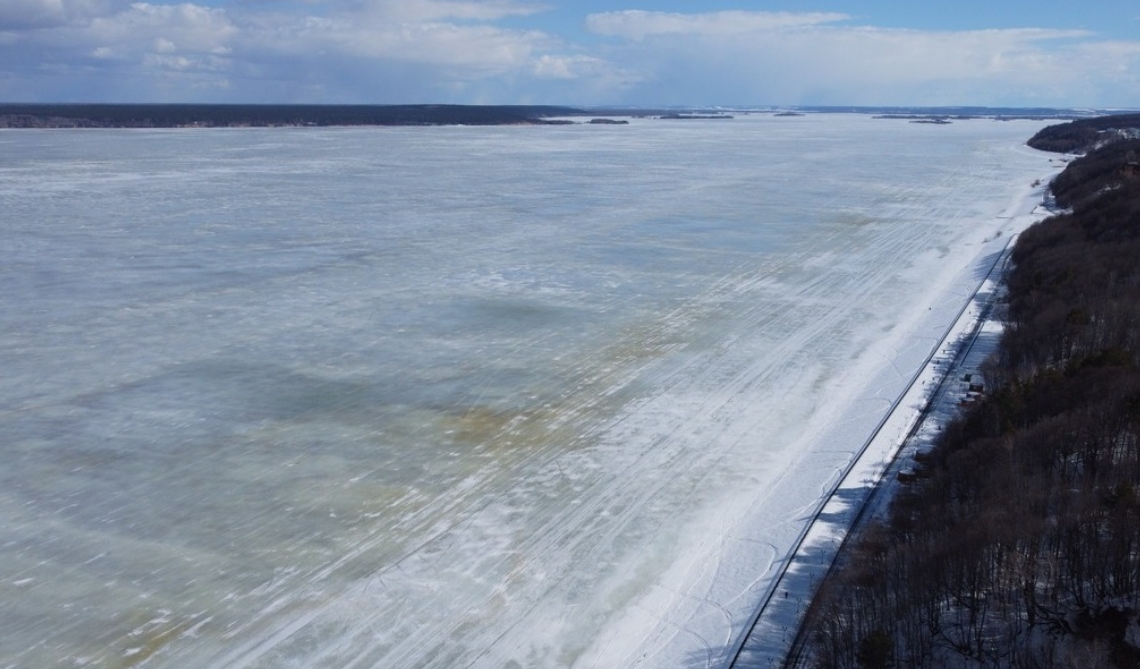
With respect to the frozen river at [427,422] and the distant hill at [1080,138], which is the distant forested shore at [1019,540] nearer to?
the frozen river at [427,422]

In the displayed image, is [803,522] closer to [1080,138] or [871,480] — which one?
[871,480]

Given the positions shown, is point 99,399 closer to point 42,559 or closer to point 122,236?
point 42,559

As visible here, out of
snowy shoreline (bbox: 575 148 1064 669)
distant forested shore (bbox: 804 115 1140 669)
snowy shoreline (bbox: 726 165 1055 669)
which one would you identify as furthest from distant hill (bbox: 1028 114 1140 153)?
distant forested shore (bbox: 804 115 1140 669)

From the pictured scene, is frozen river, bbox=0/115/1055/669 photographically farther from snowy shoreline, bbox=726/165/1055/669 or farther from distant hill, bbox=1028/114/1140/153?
distant hill, bbox=1028/114/1140/153

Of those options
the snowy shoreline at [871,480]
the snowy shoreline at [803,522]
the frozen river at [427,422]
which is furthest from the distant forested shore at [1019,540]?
the frozen river at [427,422]

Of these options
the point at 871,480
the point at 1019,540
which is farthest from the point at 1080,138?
the point at 1019,540

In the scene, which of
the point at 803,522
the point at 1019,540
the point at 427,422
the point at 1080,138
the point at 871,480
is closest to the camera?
the point at 1019,540
